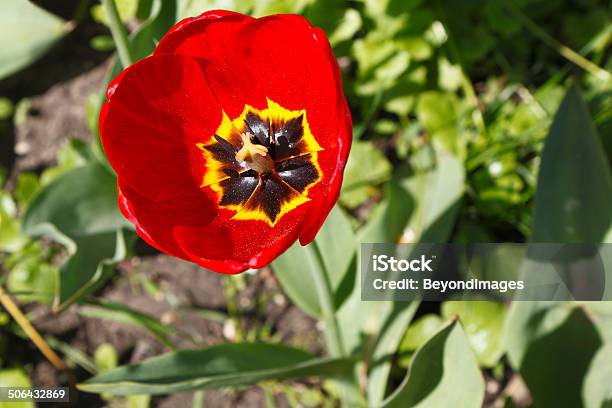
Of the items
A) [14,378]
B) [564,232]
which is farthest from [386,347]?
[14,378]

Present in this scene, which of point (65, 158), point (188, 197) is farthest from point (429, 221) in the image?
point (65, 158)

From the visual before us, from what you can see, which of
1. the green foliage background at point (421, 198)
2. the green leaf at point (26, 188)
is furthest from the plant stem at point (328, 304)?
the green leaf at point (26, 188)

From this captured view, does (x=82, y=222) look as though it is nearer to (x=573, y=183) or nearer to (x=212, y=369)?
(x=212, y=369)

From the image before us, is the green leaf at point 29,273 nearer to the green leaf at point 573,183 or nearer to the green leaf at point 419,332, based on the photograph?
the green leaf at point 419,332

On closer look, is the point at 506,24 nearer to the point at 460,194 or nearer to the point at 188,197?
the point at 460,194

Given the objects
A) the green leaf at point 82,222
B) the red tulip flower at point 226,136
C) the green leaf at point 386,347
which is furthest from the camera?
the green leaf at point 386,347

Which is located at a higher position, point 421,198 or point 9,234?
point 421,198
